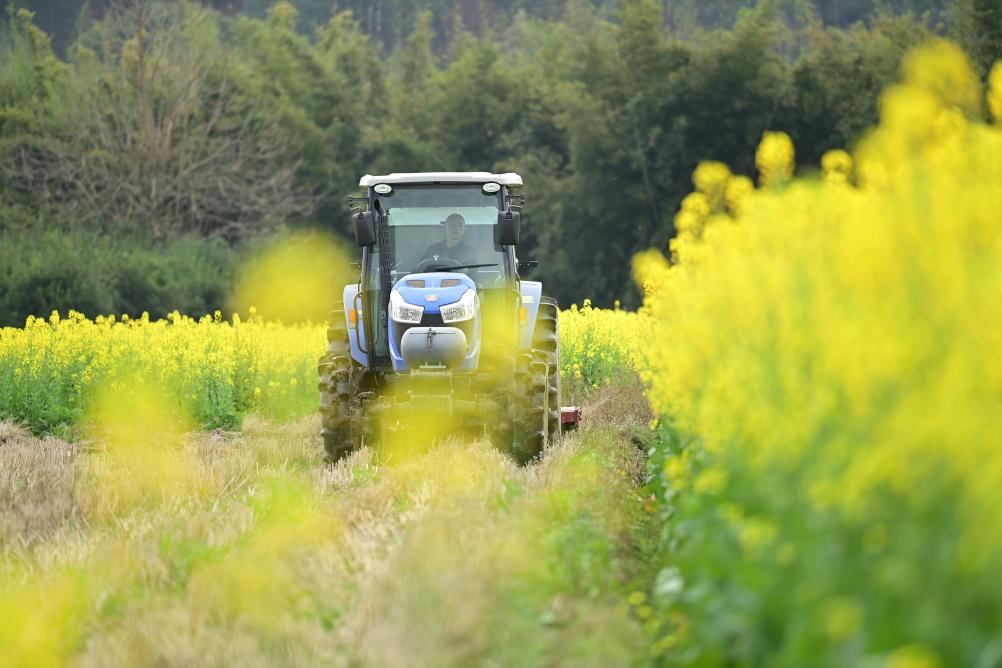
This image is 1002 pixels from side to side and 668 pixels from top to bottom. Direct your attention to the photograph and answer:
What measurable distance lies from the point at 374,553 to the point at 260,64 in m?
47.7

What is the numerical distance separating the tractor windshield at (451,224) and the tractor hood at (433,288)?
205 millimetres

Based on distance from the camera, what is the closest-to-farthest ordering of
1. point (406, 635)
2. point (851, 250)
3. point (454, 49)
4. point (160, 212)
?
point (851, 250), point (406, 635), point (160, 212), point (454, 49)

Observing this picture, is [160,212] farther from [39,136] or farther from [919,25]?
[919,25]

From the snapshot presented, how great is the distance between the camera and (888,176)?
582 centimetres

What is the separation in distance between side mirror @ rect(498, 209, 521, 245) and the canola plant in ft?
12.8

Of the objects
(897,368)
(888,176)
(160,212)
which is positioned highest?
(888,176)

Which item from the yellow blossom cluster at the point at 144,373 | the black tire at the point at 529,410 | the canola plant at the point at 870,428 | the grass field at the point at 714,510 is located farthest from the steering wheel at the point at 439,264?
the canola plant at the point at 870,428

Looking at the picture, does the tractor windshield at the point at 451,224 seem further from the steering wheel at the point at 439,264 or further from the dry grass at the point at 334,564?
the dry grass at the point at 334,564

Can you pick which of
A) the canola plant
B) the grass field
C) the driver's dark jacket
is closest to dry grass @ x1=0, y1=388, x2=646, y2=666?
the grass field

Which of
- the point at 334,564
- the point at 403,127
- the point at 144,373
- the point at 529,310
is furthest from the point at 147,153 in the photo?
the point at 334,564

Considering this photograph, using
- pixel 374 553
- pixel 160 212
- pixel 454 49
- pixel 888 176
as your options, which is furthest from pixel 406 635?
pixel 454 49

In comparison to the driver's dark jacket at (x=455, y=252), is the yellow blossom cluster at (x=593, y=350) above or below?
below

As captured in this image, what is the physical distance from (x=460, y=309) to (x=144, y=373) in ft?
17.4

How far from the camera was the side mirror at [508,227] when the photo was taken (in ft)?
33.3
